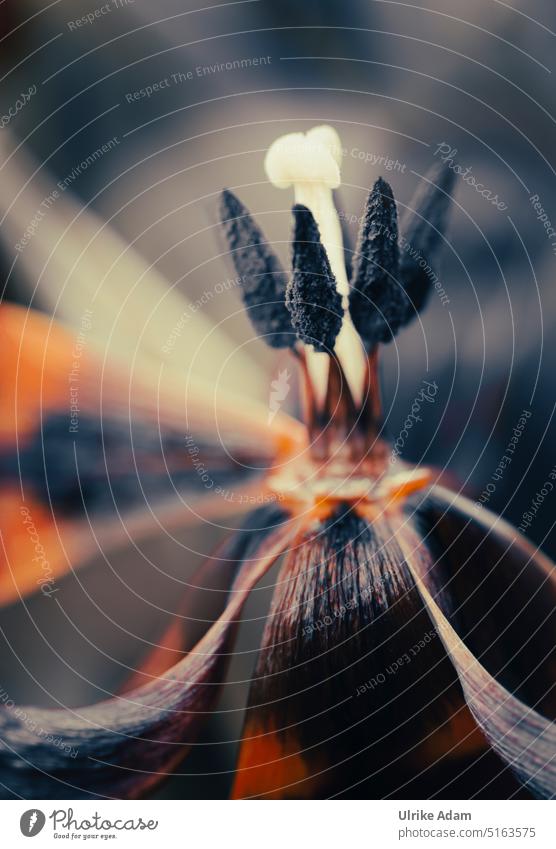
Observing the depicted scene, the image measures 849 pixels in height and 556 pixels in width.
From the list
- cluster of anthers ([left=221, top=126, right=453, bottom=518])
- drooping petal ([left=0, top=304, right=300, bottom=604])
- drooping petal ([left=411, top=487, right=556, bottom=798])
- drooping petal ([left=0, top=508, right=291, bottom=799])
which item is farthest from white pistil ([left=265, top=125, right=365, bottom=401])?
drooping petal ([left=0, top=508, right=291, bottom=799])

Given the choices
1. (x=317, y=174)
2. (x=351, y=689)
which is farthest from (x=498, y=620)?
(x=317, y=174)

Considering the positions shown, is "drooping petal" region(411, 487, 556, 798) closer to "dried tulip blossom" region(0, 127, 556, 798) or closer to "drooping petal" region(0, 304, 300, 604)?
"dried tulip blossom" region(0, 127, 556, 798)

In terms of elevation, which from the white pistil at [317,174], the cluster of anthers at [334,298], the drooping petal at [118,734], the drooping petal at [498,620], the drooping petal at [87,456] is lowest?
the drooping petal at [118,734]

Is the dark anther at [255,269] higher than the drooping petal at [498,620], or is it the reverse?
the dark anther at [255,269]

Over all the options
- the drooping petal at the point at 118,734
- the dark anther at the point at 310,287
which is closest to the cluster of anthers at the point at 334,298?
the dark anther at the point at 310,287

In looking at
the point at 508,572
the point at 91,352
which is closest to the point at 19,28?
the point at 91,352

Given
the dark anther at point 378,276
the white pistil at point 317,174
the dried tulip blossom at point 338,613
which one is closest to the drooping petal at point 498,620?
the dried tulip blossom at point 338,613

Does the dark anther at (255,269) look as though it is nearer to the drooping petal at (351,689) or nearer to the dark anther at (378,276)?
the dark anther at (378,276)
